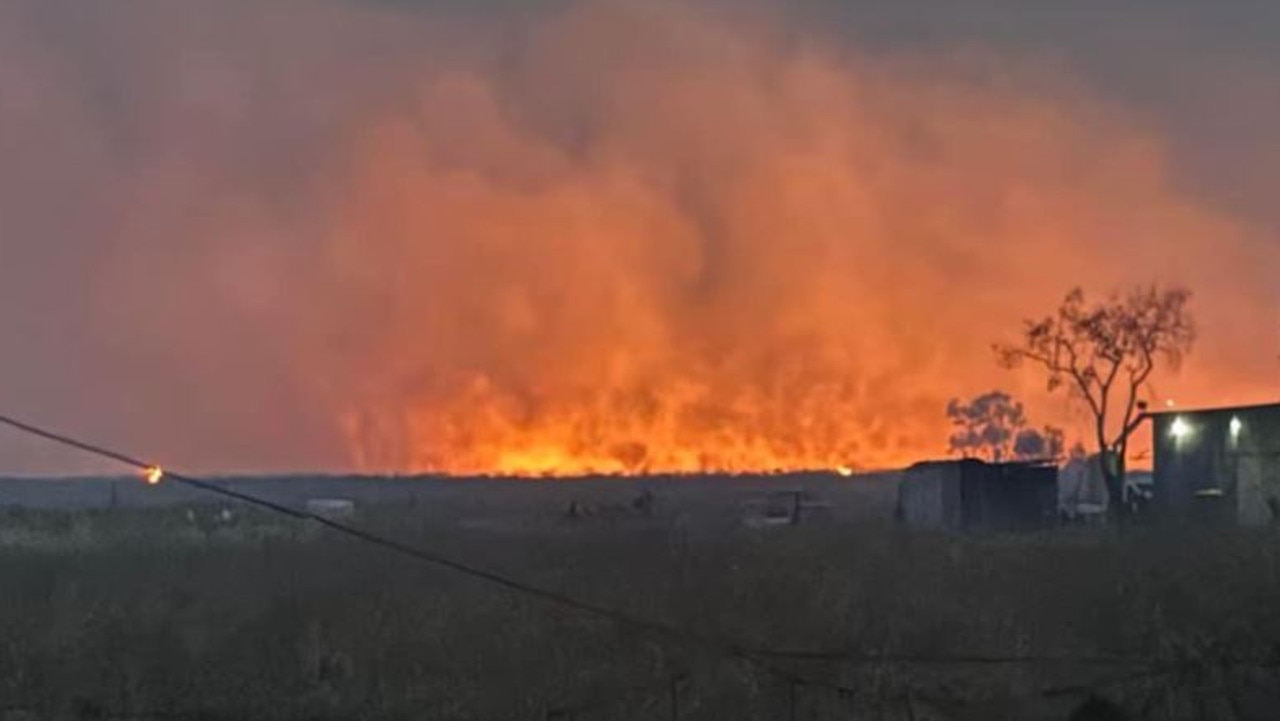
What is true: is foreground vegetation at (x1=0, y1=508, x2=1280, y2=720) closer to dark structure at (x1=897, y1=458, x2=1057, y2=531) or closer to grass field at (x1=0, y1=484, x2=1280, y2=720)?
grass field at (x1=0, y1=484, x2=1280, y2=720)

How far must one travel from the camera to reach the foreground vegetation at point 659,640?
24891mm

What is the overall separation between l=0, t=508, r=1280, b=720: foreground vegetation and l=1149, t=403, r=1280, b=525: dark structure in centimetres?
1432

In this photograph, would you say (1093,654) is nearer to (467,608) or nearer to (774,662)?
(774,662)

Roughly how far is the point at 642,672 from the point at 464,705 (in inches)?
122

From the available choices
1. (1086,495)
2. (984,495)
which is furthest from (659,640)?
(1086,495)

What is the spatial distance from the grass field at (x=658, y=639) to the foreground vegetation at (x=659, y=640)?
6 centimetres

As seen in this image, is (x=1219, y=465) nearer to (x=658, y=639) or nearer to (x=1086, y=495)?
(x=1086, y=495)

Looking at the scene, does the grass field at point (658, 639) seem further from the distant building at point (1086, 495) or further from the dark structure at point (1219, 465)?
the distant building at point (1086, 495)

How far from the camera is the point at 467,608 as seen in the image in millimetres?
30703

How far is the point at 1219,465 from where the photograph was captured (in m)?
56.5

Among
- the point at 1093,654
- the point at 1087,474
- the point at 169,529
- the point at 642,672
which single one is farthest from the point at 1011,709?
the point at 1087,474

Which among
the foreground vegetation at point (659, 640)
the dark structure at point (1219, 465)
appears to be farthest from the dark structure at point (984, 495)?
the foreground vegetation at point (659, 640)

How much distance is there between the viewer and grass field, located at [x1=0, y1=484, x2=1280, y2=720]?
24875 mm

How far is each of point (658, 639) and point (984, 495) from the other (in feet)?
109
